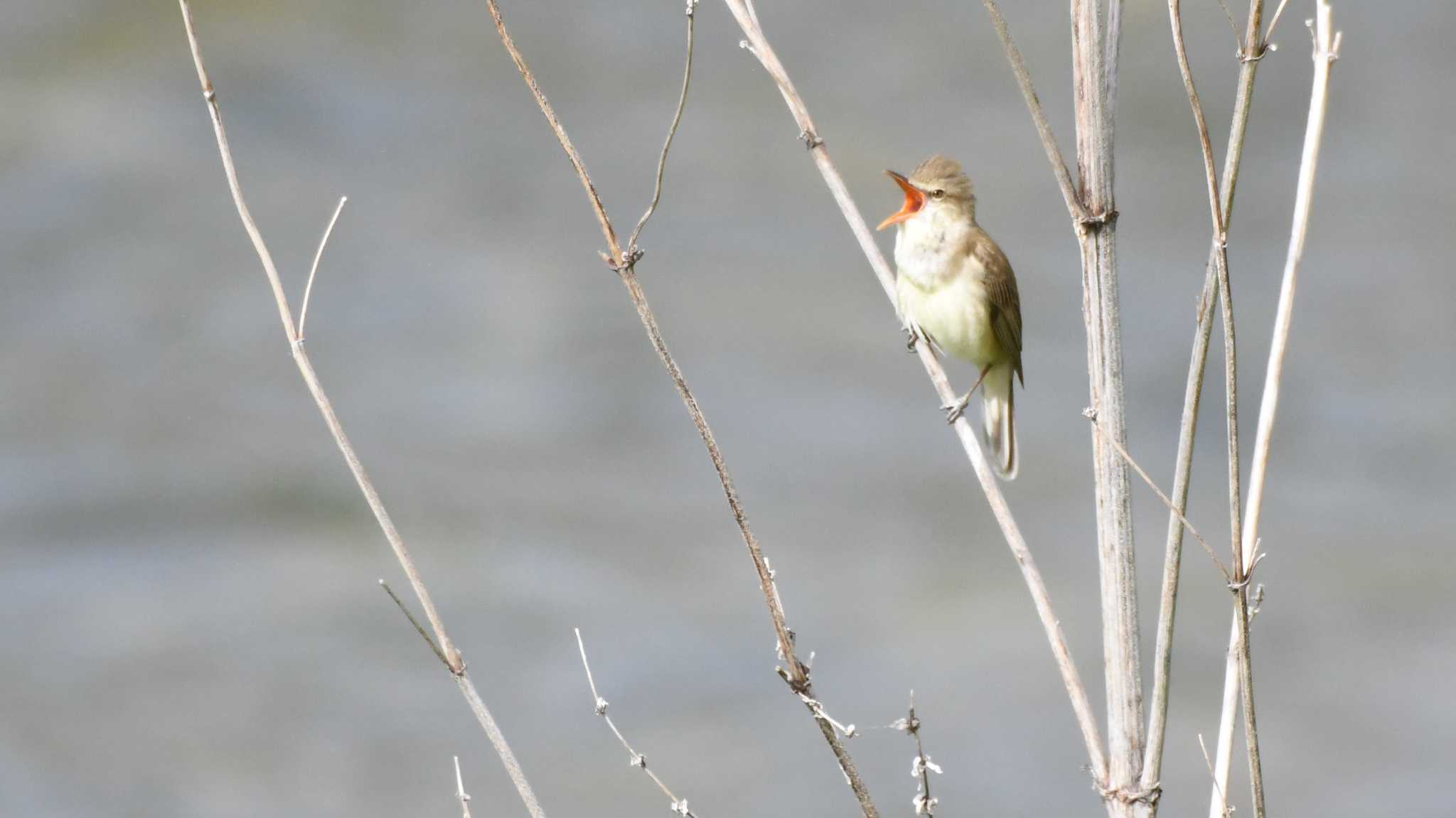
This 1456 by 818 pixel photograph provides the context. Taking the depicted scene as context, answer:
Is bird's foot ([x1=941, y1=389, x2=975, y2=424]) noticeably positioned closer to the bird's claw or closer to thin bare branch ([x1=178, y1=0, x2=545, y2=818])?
the bird's claw

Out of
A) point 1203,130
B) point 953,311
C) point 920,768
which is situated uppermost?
point 953,311

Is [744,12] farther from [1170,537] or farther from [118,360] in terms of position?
[118,360]

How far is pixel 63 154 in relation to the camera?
9.18m

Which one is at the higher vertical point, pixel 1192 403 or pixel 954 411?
pixel 954 411

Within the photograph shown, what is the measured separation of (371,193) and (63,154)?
178 cm

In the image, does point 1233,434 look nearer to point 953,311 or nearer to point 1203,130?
point 1203,130

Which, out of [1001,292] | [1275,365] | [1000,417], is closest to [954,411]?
[1275,365]

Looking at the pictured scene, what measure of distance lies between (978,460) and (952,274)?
175 cm

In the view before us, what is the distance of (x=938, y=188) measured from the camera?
3836 mm

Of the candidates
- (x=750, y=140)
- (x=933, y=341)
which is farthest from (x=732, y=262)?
(x=933, y=341)

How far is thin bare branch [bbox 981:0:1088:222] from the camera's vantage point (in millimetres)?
1982

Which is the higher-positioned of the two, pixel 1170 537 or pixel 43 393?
pixel 43 393

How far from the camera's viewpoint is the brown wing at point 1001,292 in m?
3.98

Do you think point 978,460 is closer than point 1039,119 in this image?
No
